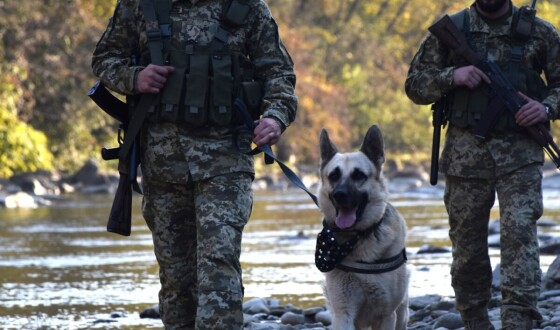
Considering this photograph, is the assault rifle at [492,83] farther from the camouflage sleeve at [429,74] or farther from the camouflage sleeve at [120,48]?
the camouflage sleeve at [120,48]

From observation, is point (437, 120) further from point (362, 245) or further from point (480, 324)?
point (480, 324)

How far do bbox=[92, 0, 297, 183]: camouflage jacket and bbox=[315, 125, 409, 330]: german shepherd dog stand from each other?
2.95 ft

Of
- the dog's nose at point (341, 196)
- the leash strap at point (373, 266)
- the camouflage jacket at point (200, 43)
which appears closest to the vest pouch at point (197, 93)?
the camouflage jacket at point (200, 43)

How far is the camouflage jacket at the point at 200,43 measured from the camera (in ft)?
Result: 20.2

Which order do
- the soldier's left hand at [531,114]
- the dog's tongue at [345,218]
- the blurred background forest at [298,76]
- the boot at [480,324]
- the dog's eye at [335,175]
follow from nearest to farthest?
1. the dog's tongue at [345,218]
2. the dog's eye at [335,175]
3. the soldier's left hand at [531,114]
4. the boot at [480,324]
5. the blurred background forest at [298,76]

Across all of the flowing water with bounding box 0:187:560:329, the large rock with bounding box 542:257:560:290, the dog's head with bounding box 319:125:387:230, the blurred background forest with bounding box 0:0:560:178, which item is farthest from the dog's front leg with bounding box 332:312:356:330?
the blurred background forest with bounding box 0:0:560:178

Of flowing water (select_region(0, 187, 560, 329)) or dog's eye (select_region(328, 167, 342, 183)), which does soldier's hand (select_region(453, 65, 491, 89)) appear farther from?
flowing water (select_region(0, 187, 560, 329))

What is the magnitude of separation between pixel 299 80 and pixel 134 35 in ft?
142

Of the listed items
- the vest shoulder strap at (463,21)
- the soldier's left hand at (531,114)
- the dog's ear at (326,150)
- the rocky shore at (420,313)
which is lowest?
the rocky shore at (420,313)

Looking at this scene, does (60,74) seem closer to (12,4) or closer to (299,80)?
(12,4)

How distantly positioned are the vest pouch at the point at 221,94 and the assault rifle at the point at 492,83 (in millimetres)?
1779

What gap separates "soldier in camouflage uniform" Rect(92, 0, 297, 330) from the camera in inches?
239

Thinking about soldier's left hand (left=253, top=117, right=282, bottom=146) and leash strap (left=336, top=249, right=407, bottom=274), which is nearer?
soldier's left hand (left=253, top=117, right=282, bottom=146)

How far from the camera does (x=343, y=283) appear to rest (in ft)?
22.7
